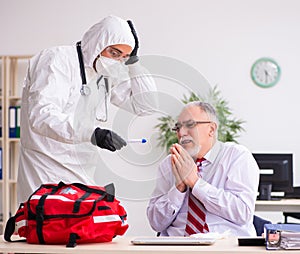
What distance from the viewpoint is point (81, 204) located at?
2180 millimetres

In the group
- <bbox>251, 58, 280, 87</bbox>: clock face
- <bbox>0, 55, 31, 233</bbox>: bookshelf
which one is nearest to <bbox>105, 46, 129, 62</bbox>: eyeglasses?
<bbox>0, 55, 31, 233</bbox>: bookshelf

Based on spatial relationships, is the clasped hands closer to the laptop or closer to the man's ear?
the man's ear

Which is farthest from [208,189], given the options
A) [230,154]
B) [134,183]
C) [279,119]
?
[279,119]

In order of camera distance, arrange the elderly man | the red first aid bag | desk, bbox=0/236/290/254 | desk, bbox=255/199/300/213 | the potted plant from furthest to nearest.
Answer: the potted plant → desk, bbox=255/199/300/213 → the elderly man → the red first aid bag → desk, bbox=0/236/290/254

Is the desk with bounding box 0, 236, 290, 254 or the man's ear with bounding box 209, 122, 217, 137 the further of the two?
the man's ear with bounding box 209, 122, 217, 137

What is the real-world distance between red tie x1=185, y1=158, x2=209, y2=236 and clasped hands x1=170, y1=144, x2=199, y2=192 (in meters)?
0.08

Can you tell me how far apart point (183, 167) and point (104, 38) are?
629 millimetres

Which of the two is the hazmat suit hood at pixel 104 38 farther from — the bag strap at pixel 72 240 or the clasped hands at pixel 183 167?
the bag strap at pixel 72 240

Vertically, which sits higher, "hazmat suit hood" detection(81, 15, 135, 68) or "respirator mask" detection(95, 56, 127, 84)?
"hazmat suit hood" detection(81, 15, 135, 68)

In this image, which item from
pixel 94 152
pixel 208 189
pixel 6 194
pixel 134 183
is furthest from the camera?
pixel 6 194

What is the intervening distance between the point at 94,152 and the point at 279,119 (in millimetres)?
3479

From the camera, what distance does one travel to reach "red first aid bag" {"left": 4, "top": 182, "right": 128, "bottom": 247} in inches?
85.2

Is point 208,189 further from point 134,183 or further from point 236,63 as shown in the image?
point 236,63

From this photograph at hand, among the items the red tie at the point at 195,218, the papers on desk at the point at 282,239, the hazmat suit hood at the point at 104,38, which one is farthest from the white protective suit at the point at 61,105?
the papers on desk at the point at 282,239
